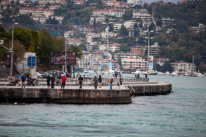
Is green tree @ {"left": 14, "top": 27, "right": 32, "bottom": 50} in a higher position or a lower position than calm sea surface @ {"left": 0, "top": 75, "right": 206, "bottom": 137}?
higher

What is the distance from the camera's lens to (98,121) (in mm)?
34781

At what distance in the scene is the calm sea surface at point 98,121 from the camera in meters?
30.5

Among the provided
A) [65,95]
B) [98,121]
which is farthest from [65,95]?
[98,121]

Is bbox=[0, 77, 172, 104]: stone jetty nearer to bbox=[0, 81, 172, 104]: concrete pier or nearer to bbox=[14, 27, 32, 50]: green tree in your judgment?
bbox=[0, 81, 172, 104]: concrete pier

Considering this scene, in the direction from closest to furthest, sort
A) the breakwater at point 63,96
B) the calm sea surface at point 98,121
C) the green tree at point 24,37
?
1. the calm sea surface at point 98,121
2. the breakwater at point 63,96
3. the green tree at point 24,37

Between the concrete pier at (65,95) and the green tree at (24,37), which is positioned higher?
the green tree at (24,37)

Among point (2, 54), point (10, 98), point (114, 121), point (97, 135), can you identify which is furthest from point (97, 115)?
point (2, 54)

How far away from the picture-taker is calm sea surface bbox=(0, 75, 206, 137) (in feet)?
100

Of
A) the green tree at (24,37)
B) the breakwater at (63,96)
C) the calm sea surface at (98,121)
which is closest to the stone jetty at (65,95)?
the breakwater at (63,96)

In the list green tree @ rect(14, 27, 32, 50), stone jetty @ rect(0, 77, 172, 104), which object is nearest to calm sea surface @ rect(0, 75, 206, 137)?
stone jetty @ rect(0, 77, 172, 104)

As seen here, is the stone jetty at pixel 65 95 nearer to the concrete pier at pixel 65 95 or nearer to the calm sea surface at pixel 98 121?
the concrete pier at pixel 65 95

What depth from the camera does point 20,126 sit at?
105ft

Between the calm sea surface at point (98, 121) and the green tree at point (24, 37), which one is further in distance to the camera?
the green tree at point (24, 37)

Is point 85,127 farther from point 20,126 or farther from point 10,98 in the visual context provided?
point 10,98
